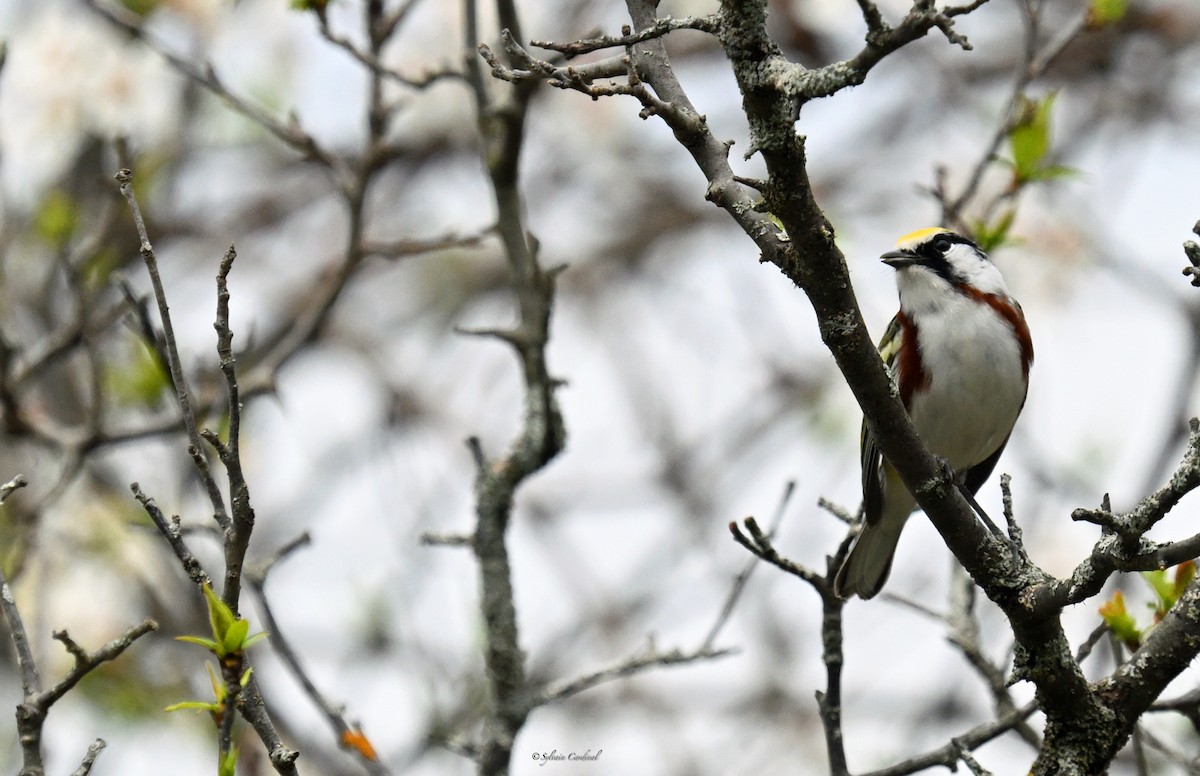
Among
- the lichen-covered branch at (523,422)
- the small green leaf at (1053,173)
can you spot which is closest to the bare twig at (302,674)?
the lichen-covered branch at (523,422)

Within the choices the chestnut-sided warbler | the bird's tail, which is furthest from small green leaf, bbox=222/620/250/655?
the bird's tail

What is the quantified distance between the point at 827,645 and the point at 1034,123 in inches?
84.4

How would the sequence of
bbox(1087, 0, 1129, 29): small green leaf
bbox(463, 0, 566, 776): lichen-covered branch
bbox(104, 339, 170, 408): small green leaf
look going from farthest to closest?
bbox(104, 339, 170, 408): small green leaf, bbox(1087, 0, 1129, 29): small green leaf, bbox(463, 0, 566, 776): lichen-covered branch

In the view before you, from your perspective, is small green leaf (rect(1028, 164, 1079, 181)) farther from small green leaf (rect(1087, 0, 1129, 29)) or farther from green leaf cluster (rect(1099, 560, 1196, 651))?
green leaf cluster (rect(1099, 560, 1196, 651))

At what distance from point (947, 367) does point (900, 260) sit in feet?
1.68

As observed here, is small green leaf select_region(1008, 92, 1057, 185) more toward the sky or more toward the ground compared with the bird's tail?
more toward the sky

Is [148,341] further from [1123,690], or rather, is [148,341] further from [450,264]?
[450,264]

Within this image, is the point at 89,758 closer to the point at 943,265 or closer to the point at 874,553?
the point at 874,553

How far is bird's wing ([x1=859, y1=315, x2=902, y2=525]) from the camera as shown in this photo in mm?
4320

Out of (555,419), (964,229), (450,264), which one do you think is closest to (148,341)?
(555,419)

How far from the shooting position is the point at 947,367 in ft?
15.4

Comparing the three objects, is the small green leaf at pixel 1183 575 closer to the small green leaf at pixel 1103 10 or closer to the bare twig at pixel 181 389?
the bare twig at pixel 181 389

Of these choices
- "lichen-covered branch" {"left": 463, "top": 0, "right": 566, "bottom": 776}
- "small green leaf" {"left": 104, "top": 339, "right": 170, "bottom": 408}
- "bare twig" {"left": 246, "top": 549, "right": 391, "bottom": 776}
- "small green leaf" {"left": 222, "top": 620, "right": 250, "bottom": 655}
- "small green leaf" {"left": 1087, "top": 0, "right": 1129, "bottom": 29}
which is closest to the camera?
"small green leaf" {"left": 222, "top": 620, "right": 250, "bottom": 655}

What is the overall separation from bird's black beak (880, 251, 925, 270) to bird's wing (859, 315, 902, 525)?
21cm
